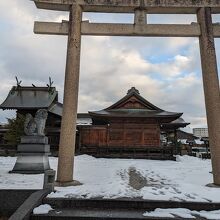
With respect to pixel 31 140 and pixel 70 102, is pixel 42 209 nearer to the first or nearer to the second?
pixel 70 102

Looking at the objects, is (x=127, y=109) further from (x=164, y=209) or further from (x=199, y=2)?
(x=164, y=209)

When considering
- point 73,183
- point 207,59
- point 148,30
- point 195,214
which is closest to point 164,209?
point 195,214

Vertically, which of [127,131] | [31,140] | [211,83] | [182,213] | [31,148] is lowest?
[182,213]

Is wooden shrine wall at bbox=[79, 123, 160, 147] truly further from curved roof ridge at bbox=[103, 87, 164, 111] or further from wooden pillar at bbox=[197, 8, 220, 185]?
wooden pillar at bbox=[197, 8, 220, 185]

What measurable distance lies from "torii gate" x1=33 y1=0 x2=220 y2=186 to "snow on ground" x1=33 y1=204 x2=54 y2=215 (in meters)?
2.01

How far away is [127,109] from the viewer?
28078 millimetres

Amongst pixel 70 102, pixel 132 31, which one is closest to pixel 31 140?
pixel 70 102

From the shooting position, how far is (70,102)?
7.45 m

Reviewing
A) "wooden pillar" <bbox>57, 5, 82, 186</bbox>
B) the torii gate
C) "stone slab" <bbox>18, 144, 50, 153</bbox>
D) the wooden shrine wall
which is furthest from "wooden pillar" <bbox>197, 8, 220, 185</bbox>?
the wooden shrine wall

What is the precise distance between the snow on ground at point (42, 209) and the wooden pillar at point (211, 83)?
4554 millimetres

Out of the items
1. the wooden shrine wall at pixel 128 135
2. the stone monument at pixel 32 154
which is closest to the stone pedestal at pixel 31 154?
the stone monument at pixel 32 154

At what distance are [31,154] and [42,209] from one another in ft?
19.0

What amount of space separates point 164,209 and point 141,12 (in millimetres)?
5686

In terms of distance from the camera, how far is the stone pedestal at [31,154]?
1043cm
